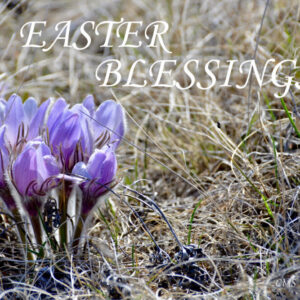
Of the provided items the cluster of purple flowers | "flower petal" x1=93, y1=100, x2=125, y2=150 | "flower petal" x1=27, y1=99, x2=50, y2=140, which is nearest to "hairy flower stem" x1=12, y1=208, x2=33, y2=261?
the cluster of purple flowers

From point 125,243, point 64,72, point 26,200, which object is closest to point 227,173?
point 125,243

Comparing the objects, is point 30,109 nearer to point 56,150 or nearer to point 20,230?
point 56,150

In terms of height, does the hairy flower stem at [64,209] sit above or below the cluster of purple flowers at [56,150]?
below

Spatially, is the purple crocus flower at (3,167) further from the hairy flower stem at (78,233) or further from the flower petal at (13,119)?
the hairy flower stem at (78,233)

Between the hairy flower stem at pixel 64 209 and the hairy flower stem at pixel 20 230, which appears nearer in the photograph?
the hairy flower stem at pixel 64 209

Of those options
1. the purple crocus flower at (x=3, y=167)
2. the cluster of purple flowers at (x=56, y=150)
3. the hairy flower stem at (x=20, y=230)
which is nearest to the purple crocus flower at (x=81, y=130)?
the cluster of purple flowers at (x=56, y=150)

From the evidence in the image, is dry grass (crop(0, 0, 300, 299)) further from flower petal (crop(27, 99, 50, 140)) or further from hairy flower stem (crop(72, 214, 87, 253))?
flower petal (crop(27, 99, 50, 140))

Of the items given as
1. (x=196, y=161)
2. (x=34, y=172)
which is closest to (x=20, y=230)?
(x=34, y=172)

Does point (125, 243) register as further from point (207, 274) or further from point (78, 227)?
point (207, 274)
